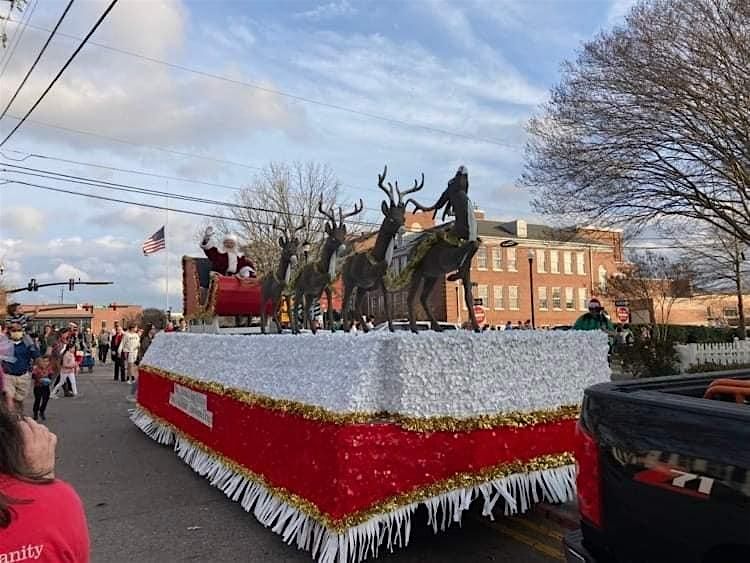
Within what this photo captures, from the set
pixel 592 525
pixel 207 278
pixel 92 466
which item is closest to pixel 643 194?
pixel 207 278

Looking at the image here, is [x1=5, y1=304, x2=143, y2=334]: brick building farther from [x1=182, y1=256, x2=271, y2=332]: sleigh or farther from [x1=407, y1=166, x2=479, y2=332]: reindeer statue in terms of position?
[x1=407, y1=166, x2=479, y2=332]: reindeer statue

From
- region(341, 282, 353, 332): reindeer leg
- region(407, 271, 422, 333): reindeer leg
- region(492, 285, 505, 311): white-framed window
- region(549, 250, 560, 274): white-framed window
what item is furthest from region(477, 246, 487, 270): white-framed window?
region(407, 271, 422, 333): reindeer leg

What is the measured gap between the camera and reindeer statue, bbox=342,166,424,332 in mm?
6555

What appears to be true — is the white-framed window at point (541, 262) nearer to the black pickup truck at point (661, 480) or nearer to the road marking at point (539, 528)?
the road marking at point (539, 528)

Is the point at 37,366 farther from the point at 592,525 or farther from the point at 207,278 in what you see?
the point at 592,525

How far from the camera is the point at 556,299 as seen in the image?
5609 cm

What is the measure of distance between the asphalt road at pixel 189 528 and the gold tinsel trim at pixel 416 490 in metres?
0.42

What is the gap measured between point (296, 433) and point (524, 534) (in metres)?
1.97

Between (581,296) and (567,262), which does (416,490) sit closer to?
(567,262)

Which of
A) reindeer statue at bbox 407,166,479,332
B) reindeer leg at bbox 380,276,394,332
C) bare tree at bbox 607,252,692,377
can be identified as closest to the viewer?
reindeer statue at bbox 407,166,479,332

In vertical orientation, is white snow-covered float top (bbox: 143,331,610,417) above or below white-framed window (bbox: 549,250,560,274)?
below

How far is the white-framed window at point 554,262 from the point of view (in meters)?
55.9

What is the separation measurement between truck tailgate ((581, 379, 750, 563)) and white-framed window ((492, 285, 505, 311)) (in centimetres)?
5304

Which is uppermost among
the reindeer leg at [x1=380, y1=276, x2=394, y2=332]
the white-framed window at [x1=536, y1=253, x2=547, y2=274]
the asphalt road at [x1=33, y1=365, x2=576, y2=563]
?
the white-framed window at [x1=536, y1=253, x2=547, y2=274]
